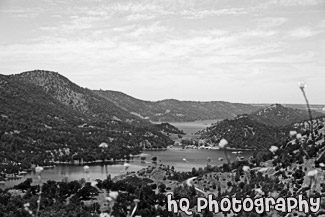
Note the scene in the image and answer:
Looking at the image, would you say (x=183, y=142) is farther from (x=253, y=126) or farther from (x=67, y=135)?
(x=67, y=135)

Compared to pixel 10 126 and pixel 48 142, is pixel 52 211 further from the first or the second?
pixel 10 126

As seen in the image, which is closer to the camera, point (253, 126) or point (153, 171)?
point (153, 171)

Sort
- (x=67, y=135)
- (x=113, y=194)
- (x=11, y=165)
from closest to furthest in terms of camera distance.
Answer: (x=113, y=194), (x=11, y=165), (x=67, y=135)

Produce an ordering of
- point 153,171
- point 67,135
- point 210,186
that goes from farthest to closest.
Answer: point 67,135, point 153,171, point 210,186

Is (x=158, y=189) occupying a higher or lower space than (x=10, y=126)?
lower

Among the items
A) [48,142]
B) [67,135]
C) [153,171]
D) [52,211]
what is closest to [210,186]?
[52,211]

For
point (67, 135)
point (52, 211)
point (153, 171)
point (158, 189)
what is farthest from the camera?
point (67, 135)

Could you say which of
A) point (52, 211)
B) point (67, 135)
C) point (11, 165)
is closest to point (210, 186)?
point (52, 211)

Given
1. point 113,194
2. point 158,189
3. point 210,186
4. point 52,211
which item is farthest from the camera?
point 158,189

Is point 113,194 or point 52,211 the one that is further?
point 52,211
